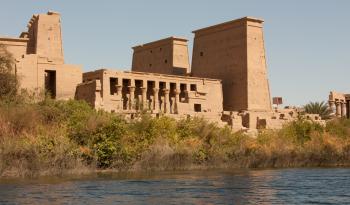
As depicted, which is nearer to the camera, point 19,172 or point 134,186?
point 134,186

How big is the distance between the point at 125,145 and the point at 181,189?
977 cm

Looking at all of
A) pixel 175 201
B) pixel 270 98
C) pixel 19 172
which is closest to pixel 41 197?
pixel 175 201

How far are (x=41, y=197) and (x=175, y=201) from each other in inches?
150

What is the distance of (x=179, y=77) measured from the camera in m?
50.6

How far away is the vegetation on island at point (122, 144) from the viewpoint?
2648 centimetres

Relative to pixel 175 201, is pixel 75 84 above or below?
above

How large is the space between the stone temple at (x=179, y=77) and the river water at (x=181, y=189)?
1702 centimetres

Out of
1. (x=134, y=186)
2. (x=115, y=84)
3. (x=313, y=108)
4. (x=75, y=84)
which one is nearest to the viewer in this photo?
(x=134, y=186)

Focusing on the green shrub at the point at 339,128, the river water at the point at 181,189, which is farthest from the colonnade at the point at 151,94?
the river water at the point at 181,189

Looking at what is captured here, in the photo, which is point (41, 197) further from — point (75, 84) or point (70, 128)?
point (75, 84)

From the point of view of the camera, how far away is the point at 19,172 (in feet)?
83.4

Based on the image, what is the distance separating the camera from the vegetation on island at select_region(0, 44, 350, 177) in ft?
86.9

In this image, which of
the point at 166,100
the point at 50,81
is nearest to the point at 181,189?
the point at 50,81

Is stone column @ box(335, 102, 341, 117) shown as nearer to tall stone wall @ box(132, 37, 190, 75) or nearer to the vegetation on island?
tall stone wall @ box(132, 37, 190, 75)
